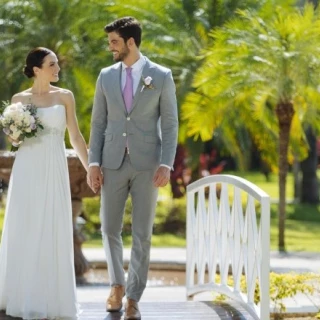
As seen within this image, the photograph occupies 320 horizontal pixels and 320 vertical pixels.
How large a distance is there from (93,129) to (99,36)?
547 inches

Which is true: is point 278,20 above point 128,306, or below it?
above

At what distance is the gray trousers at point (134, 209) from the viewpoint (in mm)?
9055

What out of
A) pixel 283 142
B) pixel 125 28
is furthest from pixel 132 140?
pixel 283 142

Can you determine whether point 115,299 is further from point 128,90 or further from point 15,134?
point 128,90

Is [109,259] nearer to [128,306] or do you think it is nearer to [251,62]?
[128,306]

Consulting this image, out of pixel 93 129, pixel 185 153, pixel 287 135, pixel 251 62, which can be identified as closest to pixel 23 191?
pixel 93 129

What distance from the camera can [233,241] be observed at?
33.1 feet

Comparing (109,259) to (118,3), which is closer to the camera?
(109,259)

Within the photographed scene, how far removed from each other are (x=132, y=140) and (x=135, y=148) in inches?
2.7

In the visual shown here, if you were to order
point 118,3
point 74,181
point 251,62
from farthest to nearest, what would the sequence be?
1. point 118,3
2. point 251,62
3. point 74,181

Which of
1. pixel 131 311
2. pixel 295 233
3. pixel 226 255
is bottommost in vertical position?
pixel 295 233

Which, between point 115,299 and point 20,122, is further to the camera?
point 115,299

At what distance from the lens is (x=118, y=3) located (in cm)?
2244

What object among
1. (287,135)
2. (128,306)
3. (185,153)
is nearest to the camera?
(128,306)
